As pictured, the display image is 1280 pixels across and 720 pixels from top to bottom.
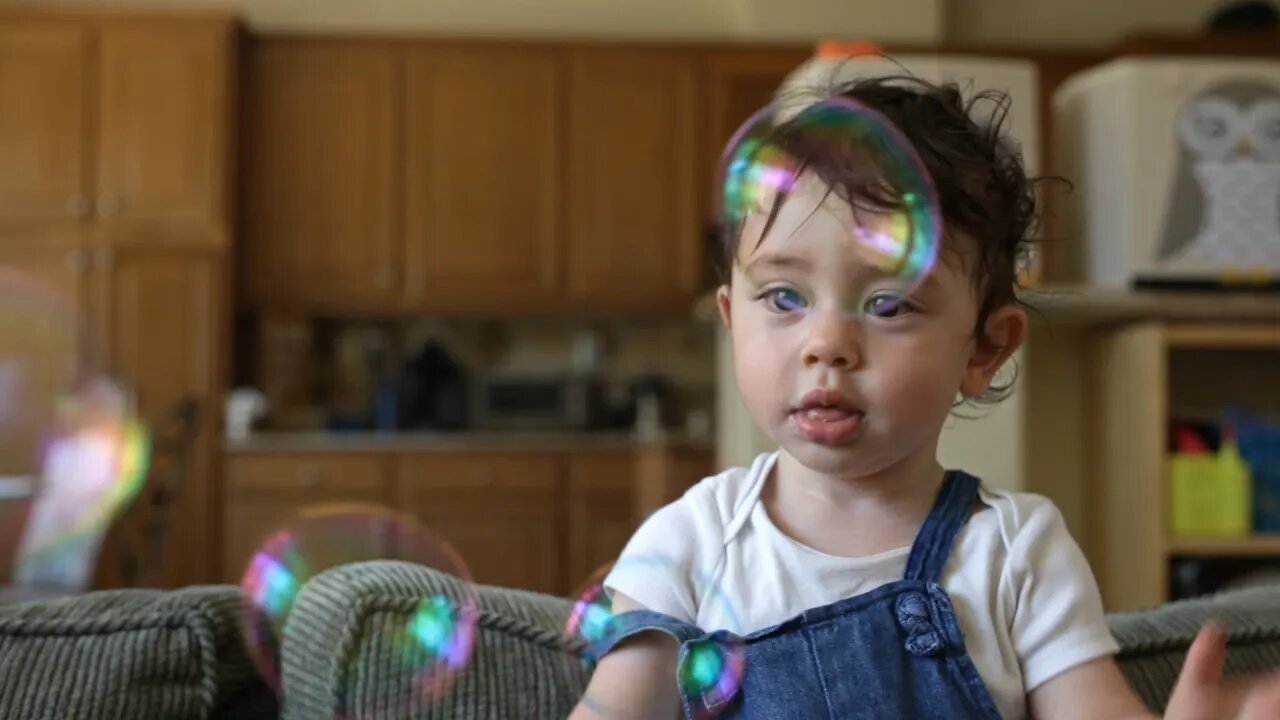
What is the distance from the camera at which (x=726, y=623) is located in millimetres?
707

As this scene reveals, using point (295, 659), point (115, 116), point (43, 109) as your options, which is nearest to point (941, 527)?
point (295, 659)

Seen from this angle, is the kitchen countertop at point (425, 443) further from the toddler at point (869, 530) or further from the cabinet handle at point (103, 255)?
the toddler at point (869, 530)

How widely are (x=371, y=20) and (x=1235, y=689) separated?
3981 mm

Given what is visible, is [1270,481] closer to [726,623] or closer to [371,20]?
[726,623]

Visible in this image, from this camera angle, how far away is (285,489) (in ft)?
11.8

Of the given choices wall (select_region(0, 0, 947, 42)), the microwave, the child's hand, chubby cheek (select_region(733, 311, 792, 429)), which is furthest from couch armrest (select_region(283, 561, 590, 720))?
wall (select_region(0, 0, 947, 42))

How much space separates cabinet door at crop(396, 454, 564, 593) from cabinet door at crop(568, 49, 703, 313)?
2.12 feet

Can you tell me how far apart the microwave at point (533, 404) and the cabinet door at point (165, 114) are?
1002 millimetres

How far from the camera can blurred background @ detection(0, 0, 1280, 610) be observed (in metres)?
3.60

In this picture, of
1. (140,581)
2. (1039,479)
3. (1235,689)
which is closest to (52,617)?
(1235,689)

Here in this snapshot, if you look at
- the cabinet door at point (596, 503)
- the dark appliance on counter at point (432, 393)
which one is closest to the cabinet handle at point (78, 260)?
the dark appliance on counter at point (432, 393)

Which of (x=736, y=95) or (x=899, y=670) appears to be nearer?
(x=899, y=670)

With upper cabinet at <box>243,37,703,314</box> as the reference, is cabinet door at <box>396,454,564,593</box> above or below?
below

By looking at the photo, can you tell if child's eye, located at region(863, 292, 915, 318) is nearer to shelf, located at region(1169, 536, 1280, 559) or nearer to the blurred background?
shelf, located at region(1169, 536, 1280, 559)
